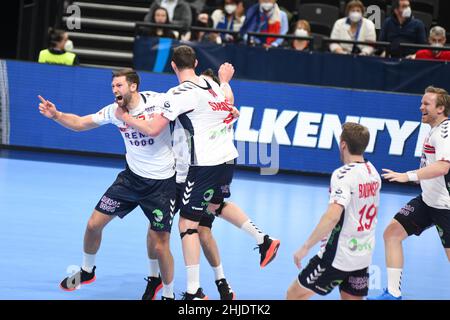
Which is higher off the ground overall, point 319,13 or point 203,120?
point 319,13

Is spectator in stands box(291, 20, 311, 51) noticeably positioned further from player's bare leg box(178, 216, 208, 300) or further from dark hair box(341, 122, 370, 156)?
dark hair box(341, 122, 370, 156)

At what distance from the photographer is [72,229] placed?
34.3 ft

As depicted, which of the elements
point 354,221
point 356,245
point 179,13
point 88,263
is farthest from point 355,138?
point 179,13

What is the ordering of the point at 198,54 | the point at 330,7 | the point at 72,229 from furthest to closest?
1. the point at 330,7
2. the point at 198,54
3. the point at 72,229

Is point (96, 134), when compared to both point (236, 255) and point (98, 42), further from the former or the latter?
point (236, 255)

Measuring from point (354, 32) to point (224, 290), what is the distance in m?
8.55

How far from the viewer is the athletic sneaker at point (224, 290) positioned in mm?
8028

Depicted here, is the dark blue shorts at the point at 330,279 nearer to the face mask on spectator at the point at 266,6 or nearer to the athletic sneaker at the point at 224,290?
the athletic sneaker at the point at 224,290

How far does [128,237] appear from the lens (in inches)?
408

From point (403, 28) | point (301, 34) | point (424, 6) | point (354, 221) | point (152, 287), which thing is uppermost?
point (424, 6)

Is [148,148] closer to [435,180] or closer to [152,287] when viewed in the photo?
[152,287]

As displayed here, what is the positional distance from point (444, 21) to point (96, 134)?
25.3ft

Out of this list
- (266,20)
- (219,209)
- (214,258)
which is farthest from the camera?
(266,20)
